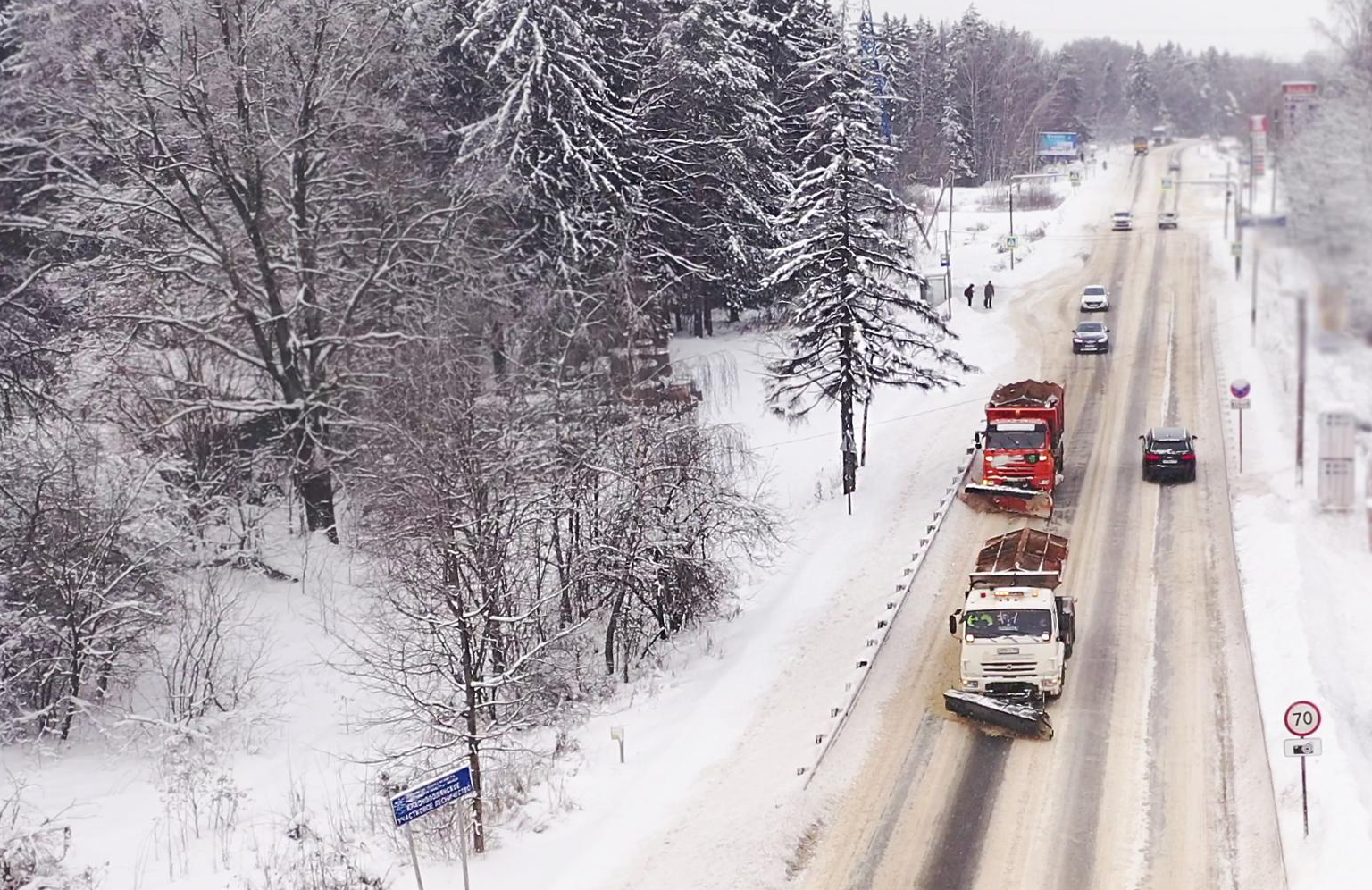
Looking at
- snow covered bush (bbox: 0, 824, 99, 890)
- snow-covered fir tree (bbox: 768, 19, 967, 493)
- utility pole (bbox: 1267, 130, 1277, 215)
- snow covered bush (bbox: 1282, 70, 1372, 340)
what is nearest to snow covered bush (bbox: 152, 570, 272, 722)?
snow covered bush (bbox: 0, 824, 99, 890)

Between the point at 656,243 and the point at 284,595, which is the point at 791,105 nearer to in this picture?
the point at 656,243

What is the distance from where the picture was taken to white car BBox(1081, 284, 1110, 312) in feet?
139

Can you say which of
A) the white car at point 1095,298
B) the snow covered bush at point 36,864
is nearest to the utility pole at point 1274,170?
the snow covered bush at point 36,864

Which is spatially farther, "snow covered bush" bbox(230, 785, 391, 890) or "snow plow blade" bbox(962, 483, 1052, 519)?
"snow plow blade" bbox(962, 483, 1052, 519)

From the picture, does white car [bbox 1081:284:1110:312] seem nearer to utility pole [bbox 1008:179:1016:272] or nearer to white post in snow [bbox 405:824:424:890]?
utility pole [bbox 1008:179:1016:272]

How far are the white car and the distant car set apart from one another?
23.3 inches

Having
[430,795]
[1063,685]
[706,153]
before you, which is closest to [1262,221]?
A: [430,795]

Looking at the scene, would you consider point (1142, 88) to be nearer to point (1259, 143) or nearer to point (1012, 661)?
point (1012, 661)

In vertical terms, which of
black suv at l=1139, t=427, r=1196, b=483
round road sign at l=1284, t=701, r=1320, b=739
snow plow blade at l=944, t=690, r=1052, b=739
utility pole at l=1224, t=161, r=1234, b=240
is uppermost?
utility pole at l=1224, t=161, r=1234, b=240

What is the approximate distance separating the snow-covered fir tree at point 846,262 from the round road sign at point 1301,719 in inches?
738

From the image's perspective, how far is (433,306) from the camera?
38719 mm

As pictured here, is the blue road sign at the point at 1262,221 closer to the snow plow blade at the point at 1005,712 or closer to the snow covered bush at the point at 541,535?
the snow plow blade at the point at 1005,712

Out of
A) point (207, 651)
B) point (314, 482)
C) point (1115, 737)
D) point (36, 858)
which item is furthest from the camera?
point (314, 482)

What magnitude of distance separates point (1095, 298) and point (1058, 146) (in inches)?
502
